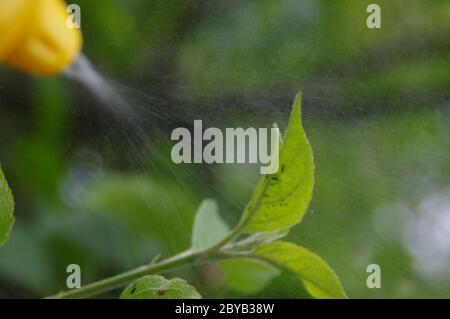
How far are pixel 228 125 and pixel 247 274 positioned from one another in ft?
0.55

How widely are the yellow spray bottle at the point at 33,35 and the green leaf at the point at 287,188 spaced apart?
95 mm

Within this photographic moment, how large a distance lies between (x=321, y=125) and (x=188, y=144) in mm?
117

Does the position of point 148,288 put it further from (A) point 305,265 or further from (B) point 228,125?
(B) point 228,125

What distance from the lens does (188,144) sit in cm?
62

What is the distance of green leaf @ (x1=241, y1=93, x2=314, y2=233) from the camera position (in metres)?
0.33

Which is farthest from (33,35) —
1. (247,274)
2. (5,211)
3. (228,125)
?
(228,125)

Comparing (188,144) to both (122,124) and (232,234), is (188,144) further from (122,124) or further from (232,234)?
(232,234)

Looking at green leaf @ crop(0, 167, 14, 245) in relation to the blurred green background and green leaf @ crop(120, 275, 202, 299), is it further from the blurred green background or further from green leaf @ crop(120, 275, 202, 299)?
the blurred green background

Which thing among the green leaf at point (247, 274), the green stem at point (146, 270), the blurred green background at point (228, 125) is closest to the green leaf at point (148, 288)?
the green stem at point (146, 270)

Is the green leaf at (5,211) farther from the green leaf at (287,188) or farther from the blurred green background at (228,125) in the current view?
the blurred green background at (228,125)

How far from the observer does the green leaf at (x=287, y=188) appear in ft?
1.09

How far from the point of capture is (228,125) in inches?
24.9
